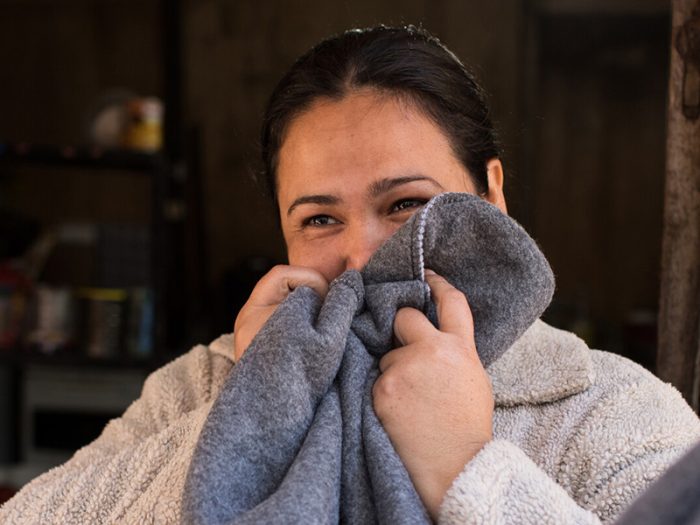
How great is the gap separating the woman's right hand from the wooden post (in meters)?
0.63

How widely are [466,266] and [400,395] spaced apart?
216mm

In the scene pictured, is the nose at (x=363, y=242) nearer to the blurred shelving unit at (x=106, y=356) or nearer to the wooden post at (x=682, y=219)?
the wooden post at (x=682, y=219)

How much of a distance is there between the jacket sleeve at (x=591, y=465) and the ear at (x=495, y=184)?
1.08ft

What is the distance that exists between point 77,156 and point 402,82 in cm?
213

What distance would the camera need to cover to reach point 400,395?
95 centimetres

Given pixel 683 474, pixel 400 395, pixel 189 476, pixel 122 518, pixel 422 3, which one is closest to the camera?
pixel 683 474

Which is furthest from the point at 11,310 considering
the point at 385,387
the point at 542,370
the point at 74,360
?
the point at 385,387

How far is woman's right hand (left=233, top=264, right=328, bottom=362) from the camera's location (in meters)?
1.15

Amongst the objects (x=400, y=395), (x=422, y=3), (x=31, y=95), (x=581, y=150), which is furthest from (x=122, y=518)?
(x=31, y=95)

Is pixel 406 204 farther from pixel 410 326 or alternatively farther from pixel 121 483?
pixel 121 483

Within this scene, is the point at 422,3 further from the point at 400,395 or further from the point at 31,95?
the point at 400,395

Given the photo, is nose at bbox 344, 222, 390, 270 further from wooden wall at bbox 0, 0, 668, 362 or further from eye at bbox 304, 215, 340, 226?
wooden wall at bbox 0, 0, 668, 362

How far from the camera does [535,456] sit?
3.73 ft

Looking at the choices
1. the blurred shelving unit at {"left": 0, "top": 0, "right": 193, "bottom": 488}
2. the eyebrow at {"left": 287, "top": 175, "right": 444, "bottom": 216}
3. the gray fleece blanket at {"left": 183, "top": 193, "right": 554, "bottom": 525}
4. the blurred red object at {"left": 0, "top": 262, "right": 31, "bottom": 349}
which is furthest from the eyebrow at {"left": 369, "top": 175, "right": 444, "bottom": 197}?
the blurred red object at {"left": 0, "top": 262, "right": 31, "bottom": 349}
